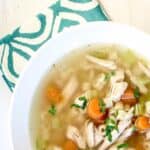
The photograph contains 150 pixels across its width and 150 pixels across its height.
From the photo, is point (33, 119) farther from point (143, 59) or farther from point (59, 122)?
point (143, 59)

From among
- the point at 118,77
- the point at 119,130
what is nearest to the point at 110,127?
the point at 119,130

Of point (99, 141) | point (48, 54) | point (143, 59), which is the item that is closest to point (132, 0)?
point (143, 59)

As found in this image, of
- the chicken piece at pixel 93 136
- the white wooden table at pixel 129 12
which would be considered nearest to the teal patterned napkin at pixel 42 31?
the white wooden table at pixel 129 12

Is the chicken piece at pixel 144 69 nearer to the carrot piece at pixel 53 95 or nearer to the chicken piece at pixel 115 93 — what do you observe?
the chicken piece at pixel 115 93

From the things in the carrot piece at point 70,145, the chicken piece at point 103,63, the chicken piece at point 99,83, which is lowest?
the carrot piece at point 70,145

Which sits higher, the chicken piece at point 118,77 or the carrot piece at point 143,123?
the chicken piece at point 118,77

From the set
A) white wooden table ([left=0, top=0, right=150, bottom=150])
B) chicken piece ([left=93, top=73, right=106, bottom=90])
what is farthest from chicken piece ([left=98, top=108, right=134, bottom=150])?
white wooden table ([left=0, top=0, right=150, bottom=150])
